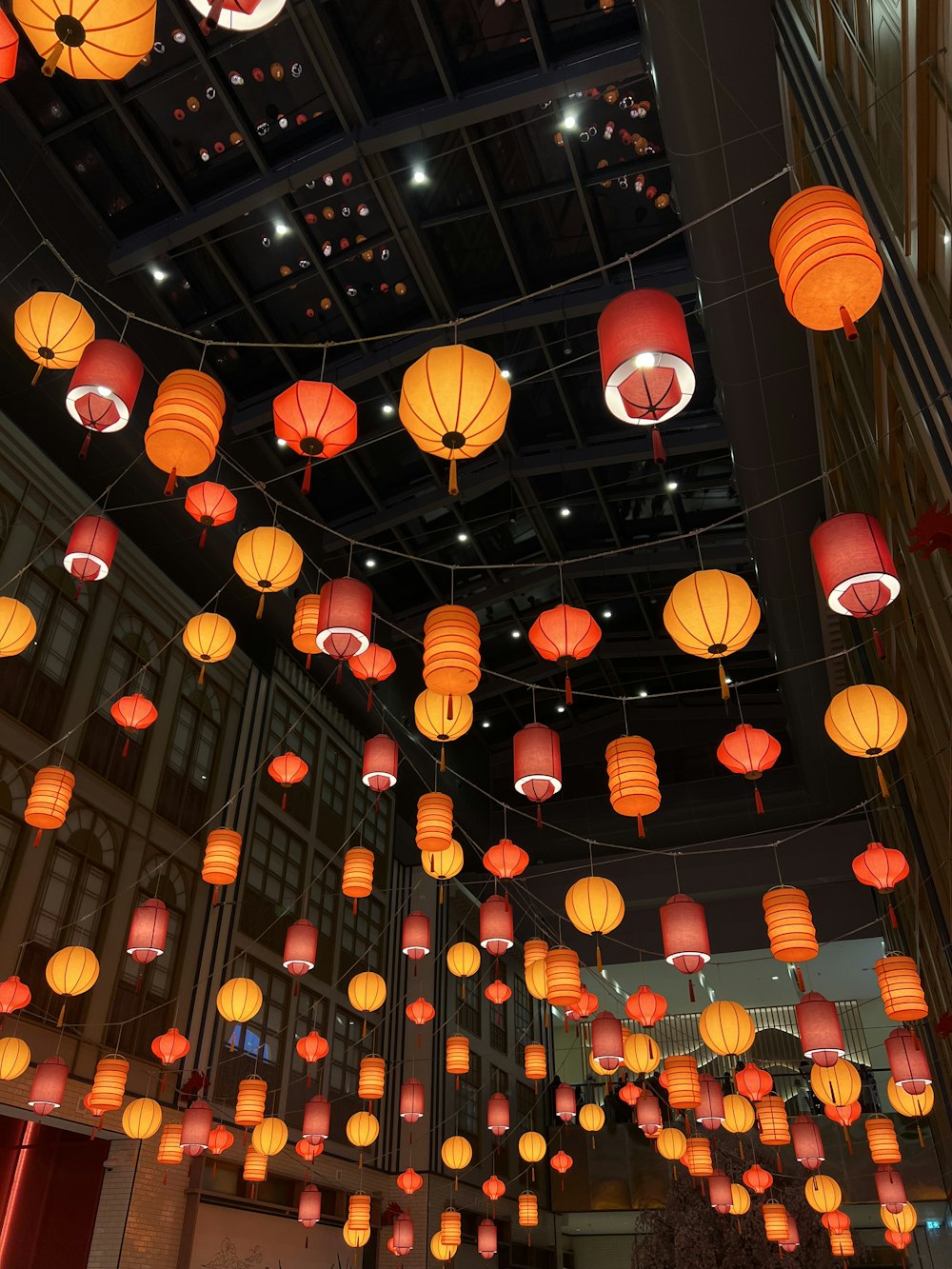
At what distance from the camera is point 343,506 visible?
13.3 metres

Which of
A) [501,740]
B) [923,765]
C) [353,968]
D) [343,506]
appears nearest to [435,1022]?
[353,968]

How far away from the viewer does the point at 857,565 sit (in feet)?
13.5

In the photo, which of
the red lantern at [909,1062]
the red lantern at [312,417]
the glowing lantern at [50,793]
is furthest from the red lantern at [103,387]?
the red lantern at [909,1062]

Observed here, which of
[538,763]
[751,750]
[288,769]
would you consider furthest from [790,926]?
[288,769]

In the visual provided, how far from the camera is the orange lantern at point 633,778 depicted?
20.2 feet

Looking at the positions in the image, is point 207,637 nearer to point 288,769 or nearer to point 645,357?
point 288,769

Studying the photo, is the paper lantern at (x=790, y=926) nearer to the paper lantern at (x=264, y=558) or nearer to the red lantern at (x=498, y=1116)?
the paper lantern at (x=264, y=558)

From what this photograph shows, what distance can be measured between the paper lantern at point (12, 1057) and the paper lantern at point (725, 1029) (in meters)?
6.10

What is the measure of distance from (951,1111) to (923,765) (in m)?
4.28

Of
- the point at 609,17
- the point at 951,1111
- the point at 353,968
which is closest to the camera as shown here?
the point at 609,17

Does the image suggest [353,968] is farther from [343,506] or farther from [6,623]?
[6,623]

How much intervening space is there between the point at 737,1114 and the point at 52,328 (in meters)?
11.9

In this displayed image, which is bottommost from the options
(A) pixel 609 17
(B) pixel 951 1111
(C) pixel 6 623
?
(B) pixel 951 1111

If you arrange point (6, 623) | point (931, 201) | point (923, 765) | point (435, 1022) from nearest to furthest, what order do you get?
point (931, 201)
point (6, 623)
point (923, 765)
point (435, 1022)
